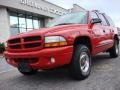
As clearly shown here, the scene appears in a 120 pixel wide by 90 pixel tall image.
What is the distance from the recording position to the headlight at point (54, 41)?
509 centimetres

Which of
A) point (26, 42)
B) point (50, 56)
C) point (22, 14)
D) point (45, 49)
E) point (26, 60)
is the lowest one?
point (26, 60)

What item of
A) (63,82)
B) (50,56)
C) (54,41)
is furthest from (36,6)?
(50,56)

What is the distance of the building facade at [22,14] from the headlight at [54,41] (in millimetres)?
14330

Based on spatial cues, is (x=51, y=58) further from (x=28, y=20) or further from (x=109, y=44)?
(x=28, y=20)

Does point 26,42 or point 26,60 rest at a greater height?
point 26,42

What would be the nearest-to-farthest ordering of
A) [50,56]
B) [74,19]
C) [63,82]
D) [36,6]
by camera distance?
[50,56], [63,82], [74,19], [36,6]

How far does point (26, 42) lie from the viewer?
17.6 ft

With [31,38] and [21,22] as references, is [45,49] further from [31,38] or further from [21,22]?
[21,22]

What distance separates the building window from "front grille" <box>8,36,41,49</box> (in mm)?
18115

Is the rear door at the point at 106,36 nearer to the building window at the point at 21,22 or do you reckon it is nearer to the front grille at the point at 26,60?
the front grille at the point at 26,60

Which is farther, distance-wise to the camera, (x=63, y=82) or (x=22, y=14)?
(x=22, y=14)

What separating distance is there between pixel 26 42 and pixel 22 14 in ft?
67.7

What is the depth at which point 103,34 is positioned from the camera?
742cm

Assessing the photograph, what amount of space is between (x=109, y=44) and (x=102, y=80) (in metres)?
2.87
